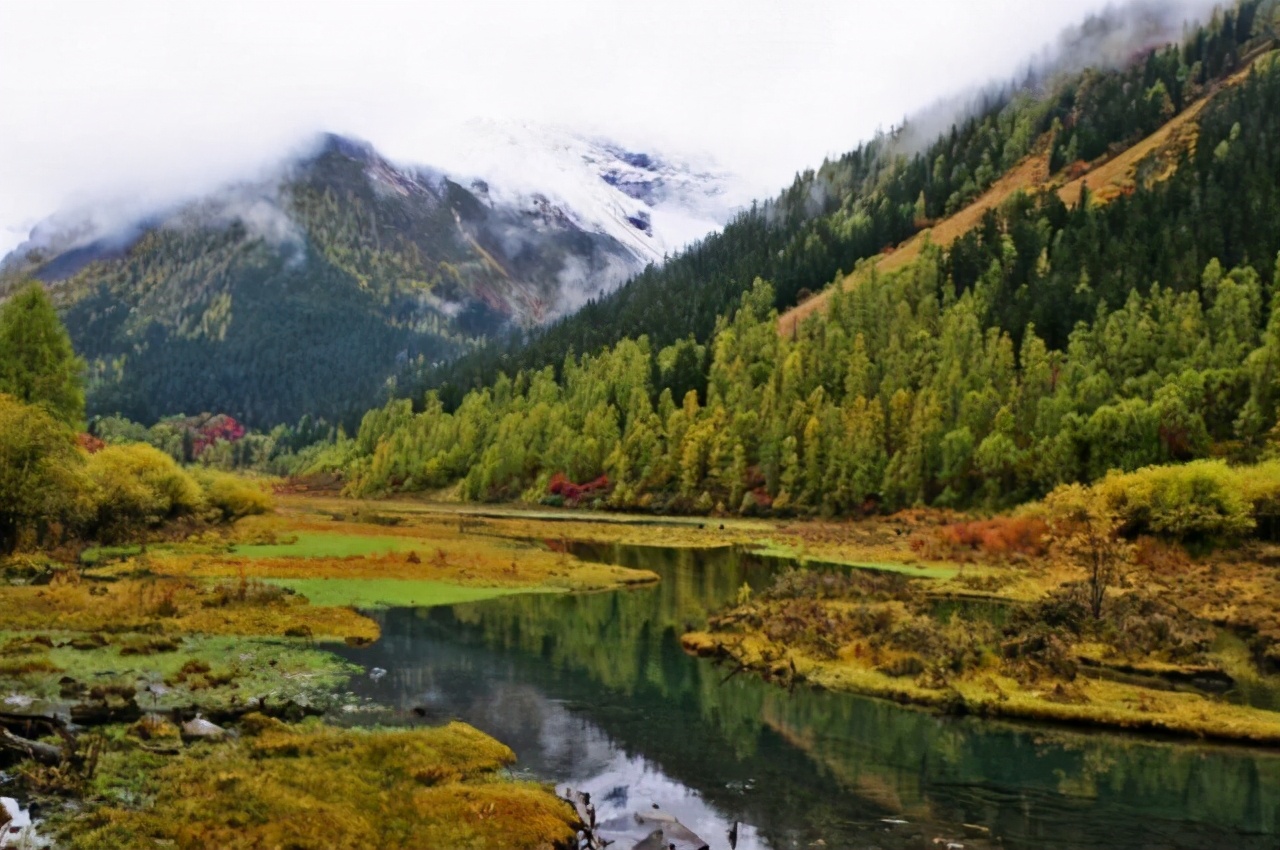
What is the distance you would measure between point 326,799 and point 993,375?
389 ft

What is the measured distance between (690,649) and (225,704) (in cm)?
2127

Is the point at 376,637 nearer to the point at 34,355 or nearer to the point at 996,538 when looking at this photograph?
the point at 34,355

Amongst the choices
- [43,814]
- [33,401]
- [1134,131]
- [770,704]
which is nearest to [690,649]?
[770,704]

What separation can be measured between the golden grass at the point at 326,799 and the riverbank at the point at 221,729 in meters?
0.05

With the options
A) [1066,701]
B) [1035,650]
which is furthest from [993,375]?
[1066,701]

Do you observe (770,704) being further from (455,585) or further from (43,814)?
(455,585)

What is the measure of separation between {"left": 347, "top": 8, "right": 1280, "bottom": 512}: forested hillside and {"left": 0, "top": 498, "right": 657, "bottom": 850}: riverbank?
7272cm

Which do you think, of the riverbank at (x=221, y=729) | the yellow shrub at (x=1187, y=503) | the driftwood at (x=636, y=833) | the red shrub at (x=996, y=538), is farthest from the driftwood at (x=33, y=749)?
the red shrub at (x=996, y=538)

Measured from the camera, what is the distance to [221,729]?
26.4 metres

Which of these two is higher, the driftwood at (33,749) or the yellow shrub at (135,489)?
the yellow shrub at (135,489)

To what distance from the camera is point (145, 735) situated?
25703 millimetres

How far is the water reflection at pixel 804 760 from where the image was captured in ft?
79.9

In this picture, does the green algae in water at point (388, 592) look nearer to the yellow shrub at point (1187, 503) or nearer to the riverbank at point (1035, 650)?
the riverbank at point (1035, 650)

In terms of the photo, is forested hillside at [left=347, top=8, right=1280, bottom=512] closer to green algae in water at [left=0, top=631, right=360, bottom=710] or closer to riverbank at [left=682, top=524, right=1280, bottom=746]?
riverbank at [left=682, top=524, right=1280, bottom=746]
